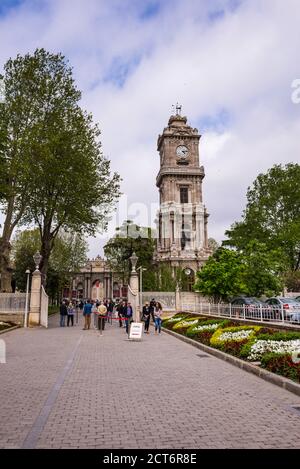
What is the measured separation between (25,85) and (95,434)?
26.1 m

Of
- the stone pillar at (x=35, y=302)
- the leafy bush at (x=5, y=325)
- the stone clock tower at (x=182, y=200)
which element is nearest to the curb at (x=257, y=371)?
the leafy bush at (x=5, y=325)

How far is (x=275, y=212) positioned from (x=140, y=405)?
38355mm

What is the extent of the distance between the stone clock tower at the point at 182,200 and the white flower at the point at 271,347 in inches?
2120

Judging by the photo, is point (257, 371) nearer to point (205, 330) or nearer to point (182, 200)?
point (205, 330)

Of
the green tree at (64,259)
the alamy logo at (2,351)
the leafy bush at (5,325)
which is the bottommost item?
the alamy logo at (2,351)

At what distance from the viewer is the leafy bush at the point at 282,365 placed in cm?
820

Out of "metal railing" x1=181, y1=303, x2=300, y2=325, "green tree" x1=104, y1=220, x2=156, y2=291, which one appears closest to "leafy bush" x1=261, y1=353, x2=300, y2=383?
"metal railing" x1=181, y1=303, x2=300, y2=325

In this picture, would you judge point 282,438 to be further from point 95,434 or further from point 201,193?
point 201,193

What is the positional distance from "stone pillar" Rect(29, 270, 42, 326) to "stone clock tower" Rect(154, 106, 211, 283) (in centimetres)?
4117

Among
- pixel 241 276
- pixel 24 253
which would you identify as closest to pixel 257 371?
pixel 241 276

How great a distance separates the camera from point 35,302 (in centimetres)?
2458

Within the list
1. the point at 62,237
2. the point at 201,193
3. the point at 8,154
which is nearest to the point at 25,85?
the point at 8,154

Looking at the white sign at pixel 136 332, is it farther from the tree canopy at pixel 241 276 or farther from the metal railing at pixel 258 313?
the tree canopy at pixel 241 276

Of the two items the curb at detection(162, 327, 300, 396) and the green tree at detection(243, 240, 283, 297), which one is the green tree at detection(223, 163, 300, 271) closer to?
the green tree at detection(243, 240, 283, 297)
